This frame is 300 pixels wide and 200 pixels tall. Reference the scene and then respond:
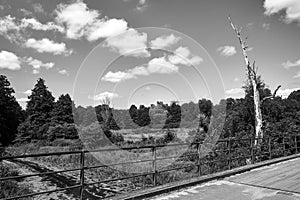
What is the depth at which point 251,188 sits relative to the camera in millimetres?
5426

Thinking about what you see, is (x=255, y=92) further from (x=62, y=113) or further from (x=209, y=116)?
(x=62, y=113)

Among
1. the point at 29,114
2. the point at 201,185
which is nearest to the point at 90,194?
the point at 201,185

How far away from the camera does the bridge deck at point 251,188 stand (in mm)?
4828

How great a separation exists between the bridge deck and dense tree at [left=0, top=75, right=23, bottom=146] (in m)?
36.5

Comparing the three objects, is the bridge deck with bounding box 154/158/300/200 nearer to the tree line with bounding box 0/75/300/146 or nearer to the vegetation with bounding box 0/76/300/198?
the vegetation with bounding box 0/76/300/198

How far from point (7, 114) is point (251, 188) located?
137 feet

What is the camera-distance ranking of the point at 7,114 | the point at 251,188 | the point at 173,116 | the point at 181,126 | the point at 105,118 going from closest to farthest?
the point at 251,188, the point at 173,116, the point at 181,126, the point at 105,118, the point at 7,114

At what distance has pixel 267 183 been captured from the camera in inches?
231

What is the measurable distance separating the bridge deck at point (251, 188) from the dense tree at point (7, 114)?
36.5 metres

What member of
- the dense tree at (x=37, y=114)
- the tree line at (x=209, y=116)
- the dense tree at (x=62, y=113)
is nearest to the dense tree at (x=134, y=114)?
the tree line at (x=209, y=116)

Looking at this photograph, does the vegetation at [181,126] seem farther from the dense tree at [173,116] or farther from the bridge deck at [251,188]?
the bridge deck at [251,188]

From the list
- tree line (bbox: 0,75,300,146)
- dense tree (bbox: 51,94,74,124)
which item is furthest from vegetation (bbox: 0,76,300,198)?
dense tree (bbox: 51,94,74,124)

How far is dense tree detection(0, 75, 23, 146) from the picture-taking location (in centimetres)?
3681

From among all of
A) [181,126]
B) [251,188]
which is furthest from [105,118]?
[251,188]
